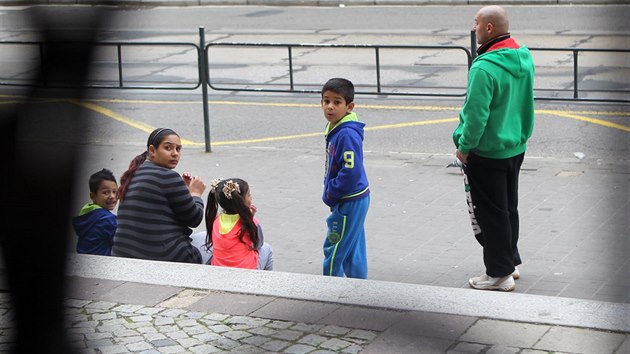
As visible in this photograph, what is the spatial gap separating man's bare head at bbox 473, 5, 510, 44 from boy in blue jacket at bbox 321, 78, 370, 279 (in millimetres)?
535

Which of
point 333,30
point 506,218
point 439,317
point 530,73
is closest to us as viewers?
point 439,317

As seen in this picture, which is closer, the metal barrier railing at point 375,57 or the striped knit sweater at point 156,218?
the striped knit sweater at point 156,218

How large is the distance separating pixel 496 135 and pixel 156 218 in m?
1.21

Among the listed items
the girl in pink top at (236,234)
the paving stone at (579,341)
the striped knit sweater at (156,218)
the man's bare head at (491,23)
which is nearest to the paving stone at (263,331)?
the paving stone at (579,341)

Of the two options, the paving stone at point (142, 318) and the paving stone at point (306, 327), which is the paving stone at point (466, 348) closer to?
the paving stone at point (306, 327)

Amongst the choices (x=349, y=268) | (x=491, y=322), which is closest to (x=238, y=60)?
(x=349, y=268)

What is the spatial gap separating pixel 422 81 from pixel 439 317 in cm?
756

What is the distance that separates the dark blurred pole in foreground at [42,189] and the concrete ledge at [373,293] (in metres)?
0.02

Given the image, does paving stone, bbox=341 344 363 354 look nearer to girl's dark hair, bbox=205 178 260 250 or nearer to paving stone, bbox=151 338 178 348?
paving stone, bbox=151 338 178 348

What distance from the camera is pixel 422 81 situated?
8.09m

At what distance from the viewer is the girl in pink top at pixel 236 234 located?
12.6 ft

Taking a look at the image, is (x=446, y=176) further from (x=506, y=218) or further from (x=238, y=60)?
(x=238, y=60)

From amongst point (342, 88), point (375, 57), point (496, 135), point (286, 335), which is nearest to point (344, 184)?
point (342, 88)

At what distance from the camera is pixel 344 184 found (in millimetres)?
3771
